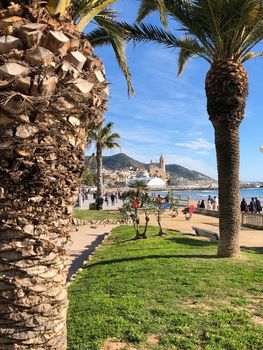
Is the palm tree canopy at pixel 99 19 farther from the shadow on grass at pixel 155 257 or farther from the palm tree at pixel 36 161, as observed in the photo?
the shadow on grass at pixel 155 257

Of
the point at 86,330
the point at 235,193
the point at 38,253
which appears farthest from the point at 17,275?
the point at 235,193

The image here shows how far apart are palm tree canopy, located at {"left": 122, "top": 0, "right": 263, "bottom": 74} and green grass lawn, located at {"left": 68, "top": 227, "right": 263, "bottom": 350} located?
5016 millimetres

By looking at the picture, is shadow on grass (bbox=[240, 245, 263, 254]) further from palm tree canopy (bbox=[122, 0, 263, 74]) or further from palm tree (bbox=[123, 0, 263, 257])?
palm tree canopy (bbox=[122, 0, 263, 74])

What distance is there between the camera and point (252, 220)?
1909cm

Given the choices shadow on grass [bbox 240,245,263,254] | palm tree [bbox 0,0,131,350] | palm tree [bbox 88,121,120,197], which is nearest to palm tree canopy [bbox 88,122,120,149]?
palm tree [bbox 88,121,120,197]

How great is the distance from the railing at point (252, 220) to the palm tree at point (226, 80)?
9449 millimetres

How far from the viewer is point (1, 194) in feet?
8.82

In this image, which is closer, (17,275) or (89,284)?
(17,275)

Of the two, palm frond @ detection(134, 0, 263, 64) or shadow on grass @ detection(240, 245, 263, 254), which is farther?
shadow on grass @ detection(240, 245, 263, 254)

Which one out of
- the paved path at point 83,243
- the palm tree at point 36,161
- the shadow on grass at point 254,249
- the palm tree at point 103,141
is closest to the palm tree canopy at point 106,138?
the palm tree at point 103,141

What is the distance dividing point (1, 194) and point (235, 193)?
7.41 metres

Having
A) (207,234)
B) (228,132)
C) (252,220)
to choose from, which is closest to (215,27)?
(228,132)

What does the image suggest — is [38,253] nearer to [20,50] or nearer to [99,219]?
[20,50]

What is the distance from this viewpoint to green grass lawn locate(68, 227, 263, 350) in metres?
4.52
